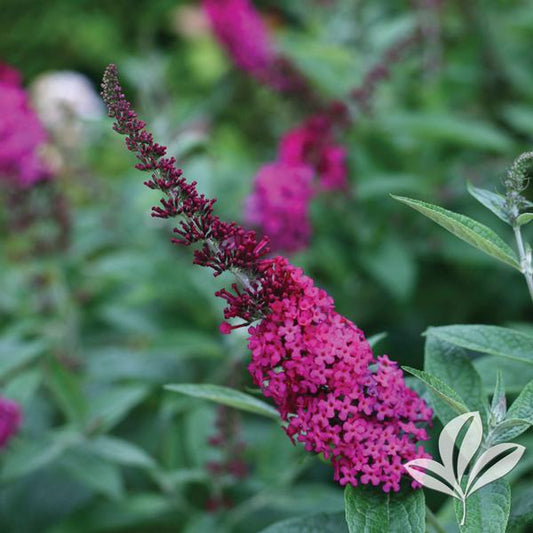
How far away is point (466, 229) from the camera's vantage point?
3.20 feet

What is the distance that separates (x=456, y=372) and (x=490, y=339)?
6cm

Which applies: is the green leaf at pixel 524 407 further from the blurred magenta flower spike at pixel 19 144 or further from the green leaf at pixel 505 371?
the blurred magenta flower spike at pixel 19 144

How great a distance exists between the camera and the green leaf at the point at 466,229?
95 centimetres

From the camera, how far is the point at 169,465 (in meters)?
1.98

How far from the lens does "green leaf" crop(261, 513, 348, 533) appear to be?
1.11m

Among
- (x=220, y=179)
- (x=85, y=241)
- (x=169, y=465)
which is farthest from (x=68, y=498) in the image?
(x=220, y=179)

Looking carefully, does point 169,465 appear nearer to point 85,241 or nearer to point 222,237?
point 85,241

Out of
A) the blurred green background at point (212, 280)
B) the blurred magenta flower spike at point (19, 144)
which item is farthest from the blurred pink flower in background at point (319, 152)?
the blurred magenta flower spike at point (19, 144)

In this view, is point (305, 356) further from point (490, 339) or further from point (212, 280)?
point (212, 280)

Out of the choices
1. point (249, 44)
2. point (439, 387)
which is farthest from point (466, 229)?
point (249, 44)

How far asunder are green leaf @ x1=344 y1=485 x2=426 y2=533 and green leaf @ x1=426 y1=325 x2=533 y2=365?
8.0 inches

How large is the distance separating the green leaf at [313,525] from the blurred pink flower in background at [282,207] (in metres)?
1.08

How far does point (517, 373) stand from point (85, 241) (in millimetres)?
1706

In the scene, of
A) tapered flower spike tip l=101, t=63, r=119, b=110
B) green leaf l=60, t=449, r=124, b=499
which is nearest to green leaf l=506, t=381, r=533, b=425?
tapered flower spike tip l=101, t=63, r=119, b=110
